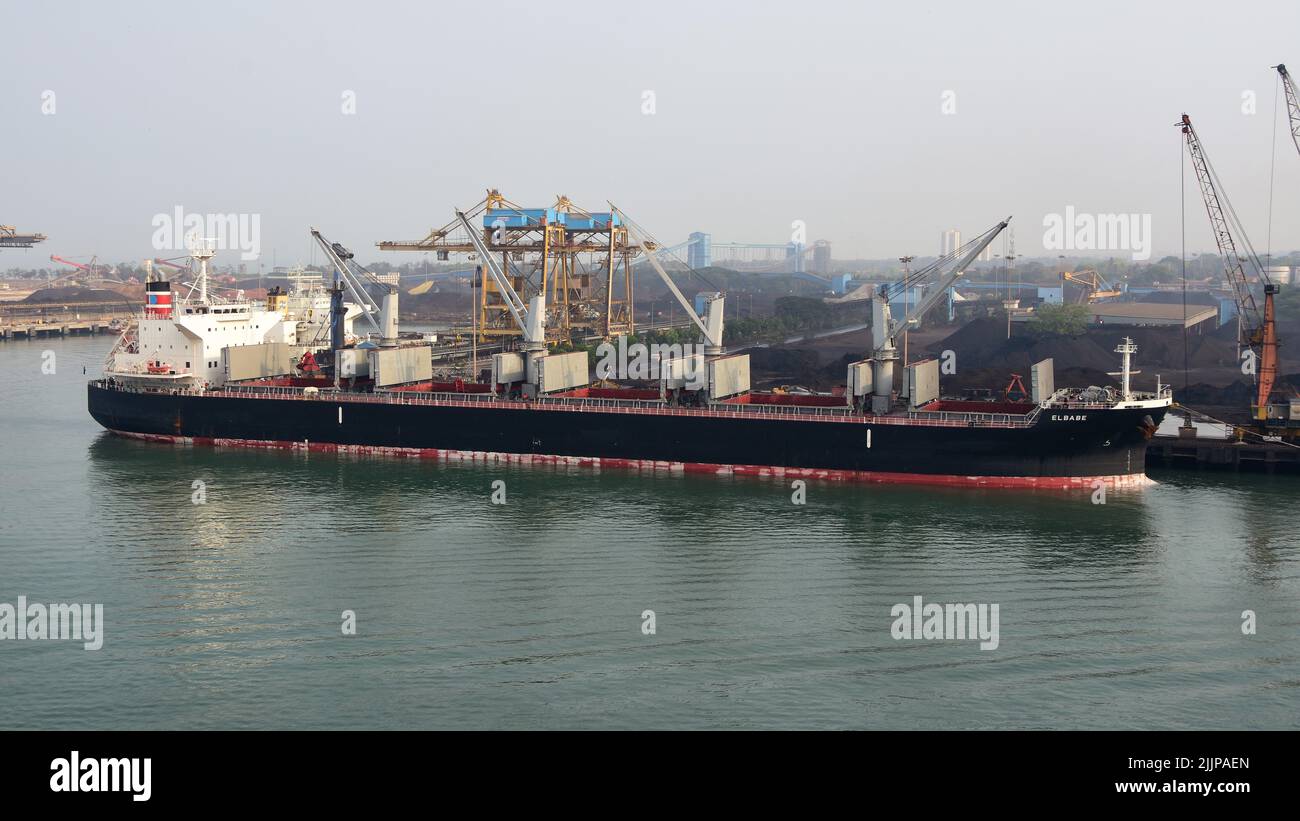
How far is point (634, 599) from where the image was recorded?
27328 millimetres

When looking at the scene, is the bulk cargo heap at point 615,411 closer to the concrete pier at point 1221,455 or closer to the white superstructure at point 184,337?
the white superstructure at point 184,337

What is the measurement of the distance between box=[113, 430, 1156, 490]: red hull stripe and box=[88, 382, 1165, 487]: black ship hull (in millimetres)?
48

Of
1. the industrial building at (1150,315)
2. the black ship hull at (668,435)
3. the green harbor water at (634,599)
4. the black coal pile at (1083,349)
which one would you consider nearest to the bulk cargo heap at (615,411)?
the black ship hull at (668,435)

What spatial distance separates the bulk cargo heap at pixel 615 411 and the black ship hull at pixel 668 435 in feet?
0.18

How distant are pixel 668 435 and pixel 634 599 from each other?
17.1m

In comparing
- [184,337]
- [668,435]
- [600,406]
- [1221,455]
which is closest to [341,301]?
[184,337]

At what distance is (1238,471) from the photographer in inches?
1703

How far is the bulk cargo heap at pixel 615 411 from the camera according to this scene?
40.5m

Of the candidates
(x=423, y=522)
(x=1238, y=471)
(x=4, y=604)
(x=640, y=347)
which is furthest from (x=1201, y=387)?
(x=4, y=604)

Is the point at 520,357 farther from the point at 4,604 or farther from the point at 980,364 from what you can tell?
the point at 980,364

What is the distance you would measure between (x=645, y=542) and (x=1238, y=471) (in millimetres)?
23813

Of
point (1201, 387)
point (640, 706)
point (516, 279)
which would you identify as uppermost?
point (516, 279)

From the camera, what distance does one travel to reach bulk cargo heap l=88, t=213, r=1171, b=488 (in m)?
40.5

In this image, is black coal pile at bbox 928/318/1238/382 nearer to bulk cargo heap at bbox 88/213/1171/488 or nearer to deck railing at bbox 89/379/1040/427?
bulk cargo heap at bbox 88/213/1171/488
